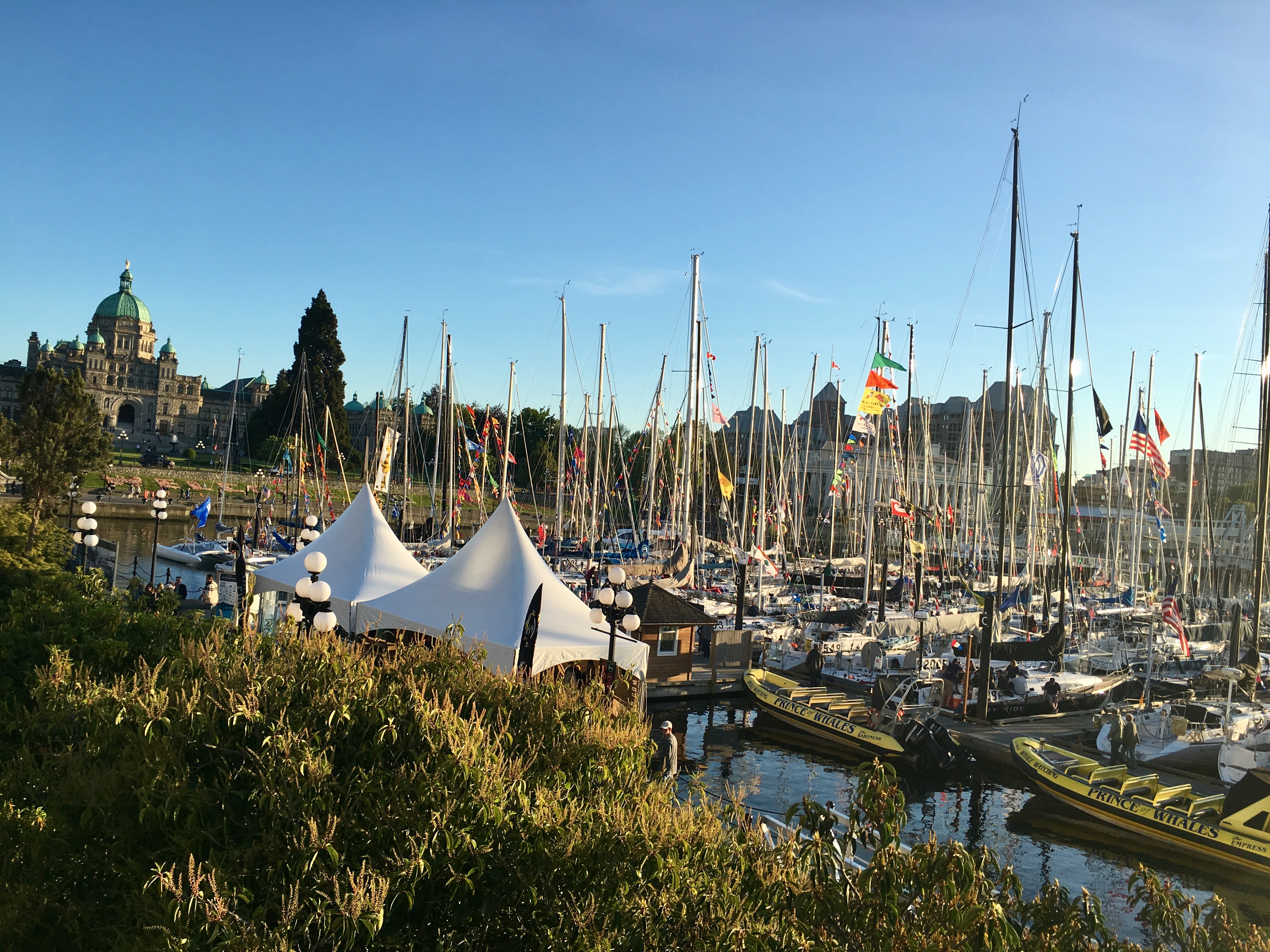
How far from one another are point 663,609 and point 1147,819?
511 inches

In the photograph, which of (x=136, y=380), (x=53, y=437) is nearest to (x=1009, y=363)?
(x=53, y=437)

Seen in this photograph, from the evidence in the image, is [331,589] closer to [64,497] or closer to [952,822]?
[952,822]

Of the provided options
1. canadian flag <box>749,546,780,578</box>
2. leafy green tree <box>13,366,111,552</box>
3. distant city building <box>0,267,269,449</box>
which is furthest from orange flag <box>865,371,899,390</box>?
distant city building <box>0,267,269,449</box>

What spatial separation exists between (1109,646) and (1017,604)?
23.4ft

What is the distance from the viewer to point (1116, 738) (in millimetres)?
21188

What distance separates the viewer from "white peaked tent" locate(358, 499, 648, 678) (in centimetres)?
1805

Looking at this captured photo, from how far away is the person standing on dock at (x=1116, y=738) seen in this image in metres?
21.0

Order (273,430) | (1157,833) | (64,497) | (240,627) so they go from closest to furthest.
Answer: (240,627) → (1157,833) → (64,497) → (273,430)

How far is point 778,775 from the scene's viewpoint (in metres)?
21.2

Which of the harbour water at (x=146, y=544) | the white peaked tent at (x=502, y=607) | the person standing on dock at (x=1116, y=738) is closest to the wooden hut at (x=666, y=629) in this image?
the white peaked tent at (x=502, y=607)

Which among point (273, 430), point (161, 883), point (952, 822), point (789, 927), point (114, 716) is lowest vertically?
point (952, 822)

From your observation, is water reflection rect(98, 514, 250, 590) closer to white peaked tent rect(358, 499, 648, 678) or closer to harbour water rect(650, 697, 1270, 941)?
white peaked tent rect(358, 499, 648, 678)

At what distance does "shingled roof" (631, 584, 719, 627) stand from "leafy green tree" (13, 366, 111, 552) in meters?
24.5

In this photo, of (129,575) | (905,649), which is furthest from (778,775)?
(129,575)
